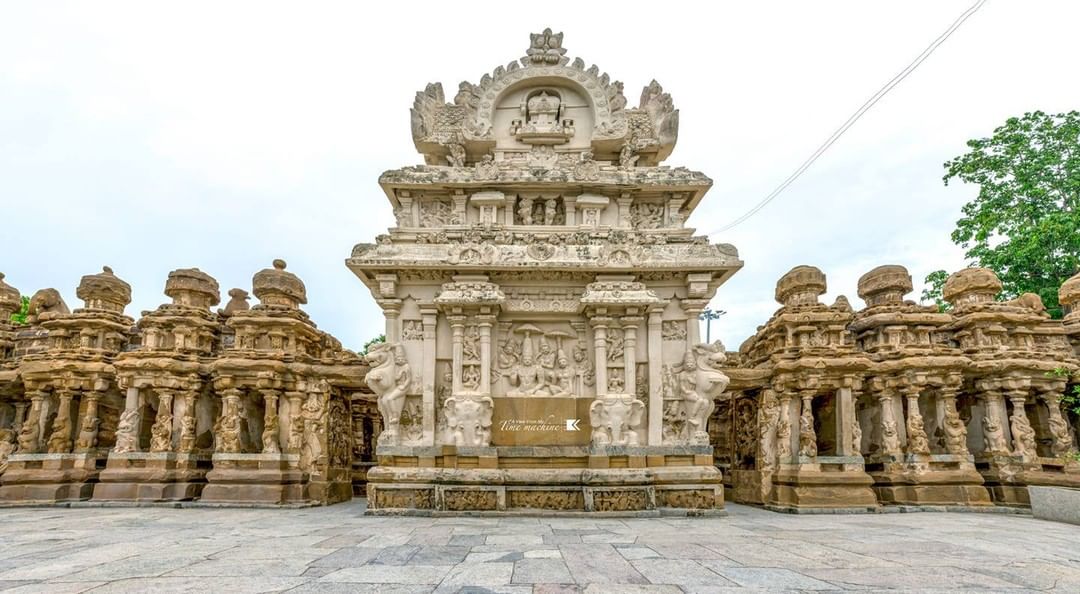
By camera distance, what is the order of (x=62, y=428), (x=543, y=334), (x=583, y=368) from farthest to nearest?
1. (x=62, y=428)
2. (x=543, y=334)
3. (x=583, y=368)

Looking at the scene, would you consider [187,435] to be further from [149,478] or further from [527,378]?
[527,378]

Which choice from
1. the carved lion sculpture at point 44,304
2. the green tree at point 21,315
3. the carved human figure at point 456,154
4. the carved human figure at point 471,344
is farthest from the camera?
the green tree at point 21,315

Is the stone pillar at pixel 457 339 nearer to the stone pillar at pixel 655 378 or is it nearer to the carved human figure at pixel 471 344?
the carved human figure at pixel 471 344

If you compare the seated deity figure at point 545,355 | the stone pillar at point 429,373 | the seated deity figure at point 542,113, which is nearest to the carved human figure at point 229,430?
the stone pillar at point 429,373

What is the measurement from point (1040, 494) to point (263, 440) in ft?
51.6

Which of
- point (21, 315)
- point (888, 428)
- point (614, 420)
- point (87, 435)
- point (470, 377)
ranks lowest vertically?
point (87, 435)

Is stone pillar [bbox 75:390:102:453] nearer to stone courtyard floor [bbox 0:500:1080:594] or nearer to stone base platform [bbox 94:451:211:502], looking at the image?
stone base platform [bbox 94:451:211:502]

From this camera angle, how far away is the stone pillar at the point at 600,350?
11.8 m

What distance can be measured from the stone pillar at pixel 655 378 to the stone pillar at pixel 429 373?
3.92m

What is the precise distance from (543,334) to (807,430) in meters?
6.06

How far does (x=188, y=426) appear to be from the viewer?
1361 cm

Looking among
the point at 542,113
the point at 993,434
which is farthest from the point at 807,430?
the point at 542,113

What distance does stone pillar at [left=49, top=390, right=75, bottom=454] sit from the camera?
13.8 metres

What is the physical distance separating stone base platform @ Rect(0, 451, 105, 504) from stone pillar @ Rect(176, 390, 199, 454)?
89.2 inches
